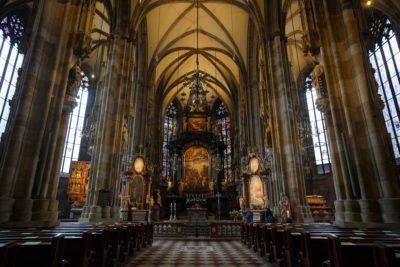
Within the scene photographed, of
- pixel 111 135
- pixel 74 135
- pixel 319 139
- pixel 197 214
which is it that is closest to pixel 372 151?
pixel 197 214

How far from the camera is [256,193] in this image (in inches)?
615

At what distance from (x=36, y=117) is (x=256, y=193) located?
1307cm

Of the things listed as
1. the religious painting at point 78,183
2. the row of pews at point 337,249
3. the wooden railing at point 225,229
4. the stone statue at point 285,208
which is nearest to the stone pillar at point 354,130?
the row of pews at point 337,249

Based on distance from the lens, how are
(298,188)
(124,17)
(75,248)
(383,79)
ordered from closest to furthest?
(75,248) → (298,188) → (124,17) → (383,79)

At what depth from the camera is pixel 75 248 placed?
2688mm

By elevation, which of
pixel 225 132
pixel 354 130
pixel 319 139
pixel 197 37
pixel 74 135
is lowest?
pixel 354 130

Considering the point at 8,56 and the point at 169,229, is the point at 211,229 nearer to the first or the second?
the point at 169,229

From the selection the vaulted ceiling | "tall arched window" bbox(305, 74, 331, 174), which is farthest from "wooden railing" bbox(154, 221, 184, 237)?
the vaulted ceiling

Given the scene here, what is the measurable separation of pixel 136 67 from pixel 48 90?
45.6ft

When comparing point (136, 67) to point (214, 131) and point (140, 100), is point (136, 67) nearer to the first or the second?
point (140, 100)

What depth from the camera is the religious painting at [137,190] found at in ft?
51.3

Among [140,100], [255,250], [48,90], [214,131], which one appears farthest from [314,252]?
[214,131]

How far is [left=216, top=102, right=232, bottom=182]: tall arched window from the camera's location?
28.0 meters

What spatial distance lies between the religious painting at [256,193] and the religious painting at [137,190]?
7.25 metres
